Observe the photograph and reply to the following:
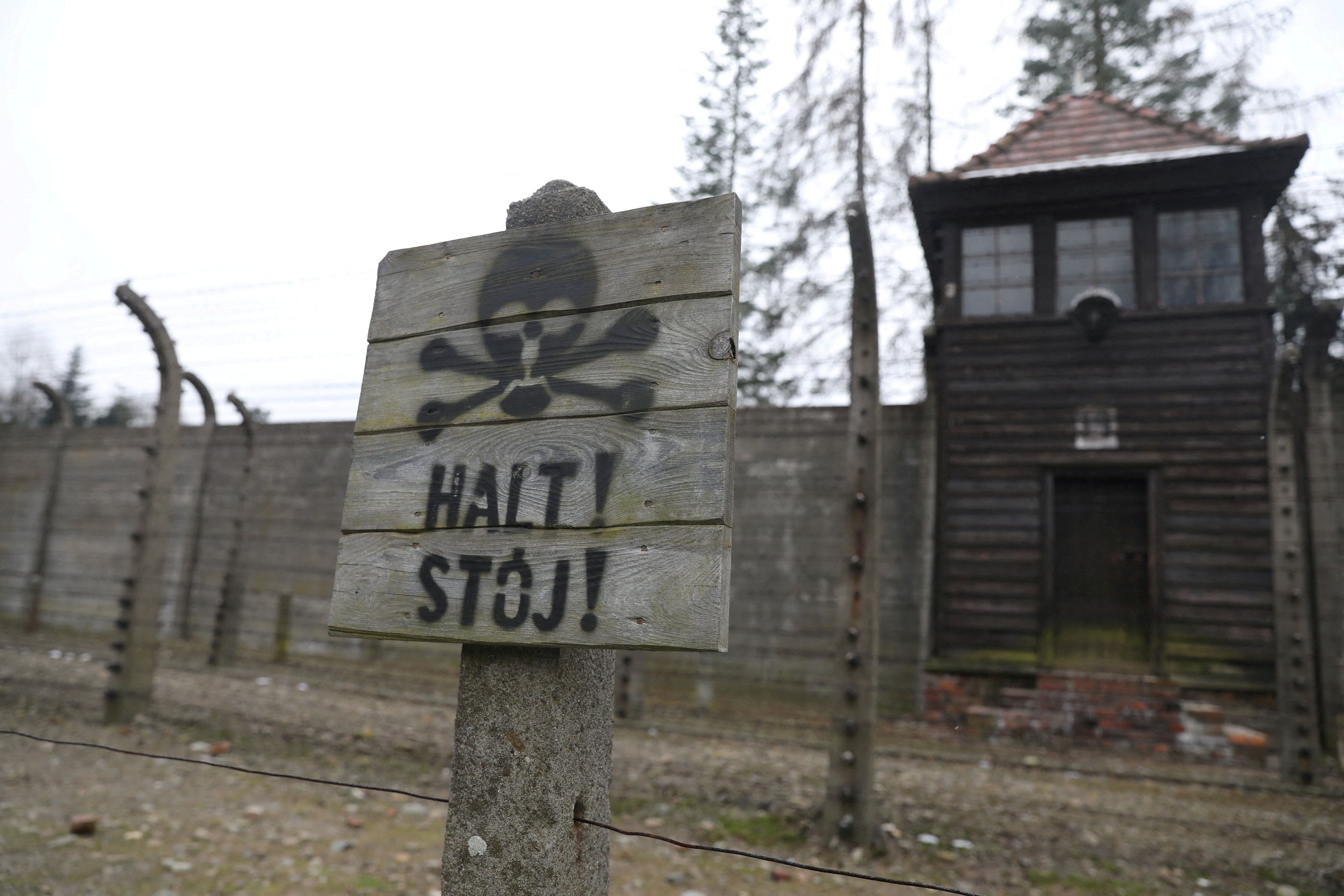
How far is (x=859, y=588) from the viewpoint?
408 cm

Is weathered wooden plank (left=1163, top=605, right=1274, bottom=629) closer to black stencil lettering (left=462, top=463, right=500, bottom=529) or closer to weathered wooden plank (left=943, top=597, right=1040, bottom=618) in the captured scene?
weathered wooden plank (left=943, top=597, right=1040, bottom=618)

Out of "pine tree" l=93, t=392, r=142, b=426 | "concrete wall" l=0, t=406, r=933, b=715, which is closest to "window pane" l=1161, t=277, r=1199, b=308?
"concrete wall" l=0, t=406, r=933, b=715

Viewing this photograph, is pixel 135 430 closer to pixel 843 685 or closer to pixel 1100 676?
pixel 843 685

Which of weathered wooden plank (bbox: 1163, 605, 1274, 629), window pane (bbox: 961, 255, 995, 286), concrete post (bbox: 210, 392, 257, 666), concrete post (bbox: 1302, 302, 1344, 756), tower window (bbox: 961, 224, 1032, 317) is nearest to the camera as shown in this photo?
concrete post (bbox: 1302, 302, 1344, 756)

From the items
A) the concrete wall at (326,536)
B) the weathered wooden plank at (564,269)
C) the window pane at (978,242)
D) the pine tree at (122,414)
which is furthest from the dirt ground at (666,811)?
the pine tree at (122,414)

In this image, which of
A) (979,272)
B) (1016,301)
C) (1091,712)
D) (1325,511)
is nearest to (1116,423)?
(1016,301)

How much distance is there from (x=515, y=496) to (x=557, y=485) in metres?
0.10

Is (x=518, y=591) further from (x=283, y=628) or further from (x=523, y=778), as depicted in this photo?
(x=283, y=628)

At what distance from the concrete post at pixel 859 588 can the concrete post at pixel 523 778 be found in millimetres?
2565

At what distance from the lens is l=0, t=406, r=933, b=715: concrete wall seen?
Answer: 7250 mm

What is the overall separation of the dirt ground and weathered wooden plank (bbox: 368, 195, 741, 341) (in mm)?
2556

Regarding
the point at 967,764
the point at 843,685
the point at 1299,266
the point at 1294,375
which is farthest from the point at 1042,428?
the point at 1299,266

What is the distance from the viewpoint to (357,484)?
1814 mm

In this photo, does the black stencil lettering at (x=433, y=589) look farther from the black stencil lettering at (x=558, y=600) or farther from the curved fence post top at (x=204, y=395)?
the curved fence post top at (x=204, y=395)
